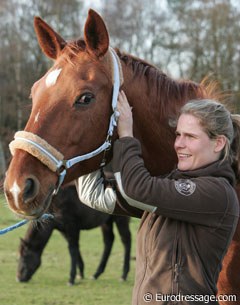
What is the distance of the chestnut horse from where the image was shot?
238 centimetres

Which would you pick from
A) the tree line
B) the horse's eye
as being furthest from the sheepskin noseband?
the tree line

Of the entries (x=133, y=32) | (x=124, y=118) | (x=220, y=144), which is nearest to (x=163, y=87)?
(x=124, y=118)

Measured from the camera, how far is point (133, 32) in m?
30.9

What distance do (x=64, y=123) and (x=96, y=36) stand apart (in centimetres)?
49

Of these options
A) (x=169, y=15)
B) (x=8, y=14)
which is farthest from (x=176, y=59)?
(x=8, y=14)

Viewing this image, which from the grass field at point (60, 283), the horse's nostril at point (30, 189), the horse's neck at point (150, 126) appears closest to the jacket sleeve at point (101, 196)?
the horse's neck at point (150, 126)

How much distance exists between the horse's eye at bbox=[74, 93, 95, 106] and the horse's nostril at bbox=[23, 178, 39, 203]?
449 mm

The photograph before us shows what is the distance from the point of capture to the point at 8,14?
30891mm

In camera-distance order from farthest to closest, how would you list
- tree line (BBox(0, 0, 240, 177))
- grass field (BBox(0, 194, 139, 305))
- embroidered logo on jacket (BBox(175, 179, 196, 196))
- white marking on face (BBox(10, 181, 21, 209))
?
tree line (BBox(0, 0, 240, 177))
grass field (BBox(0, 194, 139, 305))
embroidered logo on jacket (BBox(175, 179, 196, 196))
white marking on face (BBox(10, 181, 21, 209))

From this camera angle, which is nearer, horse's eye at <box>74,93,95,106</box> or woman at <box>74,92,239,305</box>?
woman at <box>74,92,239,305</box>

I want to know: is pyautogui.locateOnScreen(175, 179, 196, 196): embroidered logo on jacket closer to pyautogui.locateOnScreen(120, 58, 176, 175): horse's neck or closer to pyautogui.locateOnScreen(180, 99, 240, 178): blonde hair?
pyautogui.locateOnScreen(180, 99, 240, 178): blonde hair

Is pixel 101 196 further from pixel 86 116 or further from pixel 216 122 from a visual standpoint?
pixel 216 122

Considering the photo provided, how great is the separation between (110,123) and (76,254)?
768 cm

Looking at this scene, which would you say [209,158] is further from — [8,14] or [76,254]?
[8,14]
